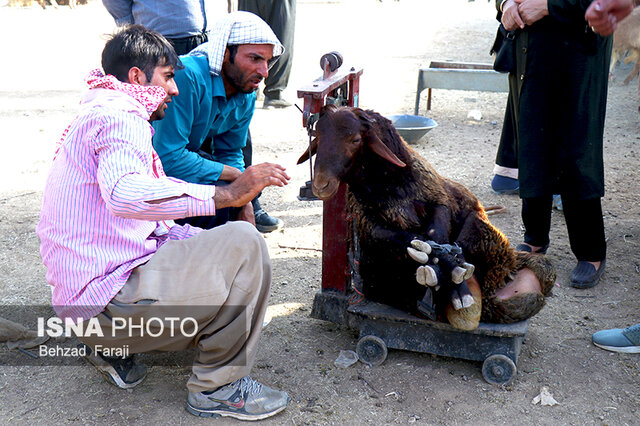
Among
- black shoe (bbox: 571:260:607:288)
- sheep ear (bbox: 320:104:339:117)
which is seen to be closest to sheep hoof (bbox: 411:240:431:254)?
sheep ear (bbox: 320:104:339:117)

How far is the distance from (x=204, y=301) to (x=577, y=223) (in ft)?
8.74

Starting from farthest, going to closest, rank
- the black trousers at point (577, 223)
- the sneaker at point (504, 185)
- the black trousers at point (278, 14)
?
the black trousers at point (278, 14)
the sneaker at point (504, 185)
the black trousers at point (577, 223)

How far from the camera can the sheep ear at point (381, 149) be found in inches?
111

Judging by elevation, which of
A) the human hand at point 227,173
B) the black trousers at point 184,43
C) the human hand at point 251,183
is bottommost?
the human hand at point 227,173

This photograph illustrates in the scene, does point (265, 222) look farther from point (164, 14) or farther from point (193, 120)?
point (164, 14)

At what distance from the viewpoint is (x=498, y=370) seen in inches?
119

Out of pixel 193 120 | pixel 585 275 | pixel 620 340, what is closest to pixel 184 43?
pixel 193 120

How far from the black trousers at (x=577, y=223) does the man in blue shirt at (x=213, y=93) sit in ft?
6.41

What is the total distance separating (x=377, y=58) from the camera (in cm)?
1261

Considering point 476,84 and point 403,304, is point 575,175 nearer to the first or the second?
point 403,304

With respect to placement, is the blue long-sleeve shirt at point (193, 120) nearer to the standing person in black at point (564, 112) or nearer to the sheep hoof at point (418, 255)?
the sheep hoof at point (418, 255)

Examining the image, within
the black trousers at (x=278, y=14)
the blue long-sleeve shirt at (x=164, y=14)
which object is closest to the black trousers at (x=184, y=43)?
the blue long-sleeve shirt at (x=164, y=14)

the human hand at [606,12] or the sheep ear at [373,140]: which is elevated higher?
the human hand at [606,12]

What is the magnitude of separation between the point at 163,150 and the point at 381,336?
158 cm
